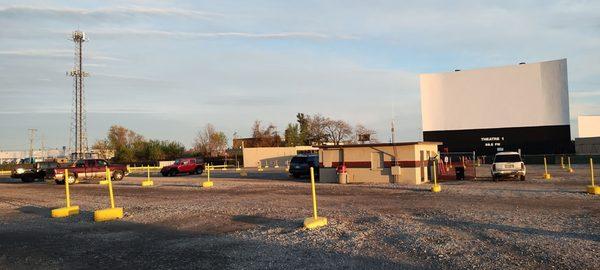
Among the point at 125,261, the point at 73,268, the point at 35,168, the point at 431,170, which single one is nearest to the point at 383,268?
the point at 125,261

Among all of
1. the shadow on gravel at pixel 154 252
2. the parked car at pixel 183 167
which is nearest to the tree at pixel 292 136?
the parked car at pixel 183 167

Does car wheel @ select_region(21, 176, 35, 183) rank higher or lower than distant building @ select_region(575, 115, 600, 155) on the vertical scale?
lower

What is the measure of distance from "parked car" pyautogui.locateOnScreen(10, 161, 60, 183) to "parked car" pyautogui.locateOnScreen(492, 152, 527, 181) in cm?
3186

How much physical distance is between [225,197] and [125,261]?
1195cm

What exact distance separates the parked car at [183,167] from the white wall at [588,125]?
51983mm

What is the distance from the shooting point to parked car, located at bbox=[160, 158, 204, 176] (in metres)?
45.0

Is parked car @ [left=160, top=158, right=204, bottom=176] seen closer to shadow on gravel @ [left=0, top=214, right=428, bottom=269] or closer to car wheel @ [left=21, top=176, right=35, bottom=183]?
car wheel @ [left=21, top=176, right=35, bottom=183]

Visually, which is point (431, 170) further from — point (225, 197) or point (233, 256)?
point (233, 256)

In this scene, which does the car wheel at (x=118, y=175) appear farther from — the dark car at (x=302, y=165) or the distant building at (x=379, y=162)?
the distant building at (x=379, y=162)

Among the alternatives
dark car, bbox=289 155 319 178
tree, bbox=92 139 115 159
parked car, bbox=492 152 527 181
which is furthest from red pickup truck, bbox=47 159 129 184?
tree, bbox=92 139 115 159

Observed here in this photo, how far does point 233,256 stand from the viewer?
904cm

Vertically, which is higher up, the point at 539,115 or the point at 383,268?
the point at 539,115

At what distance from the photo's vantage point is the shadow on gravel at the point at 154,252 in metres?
8.40

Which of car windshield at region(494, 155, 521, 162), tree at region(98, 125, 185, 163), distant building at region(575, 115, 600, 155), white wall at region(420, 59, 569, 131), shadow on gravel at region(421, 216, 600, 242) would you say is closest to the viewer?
shadow on gravel at region(421, 216, 600, 242)
